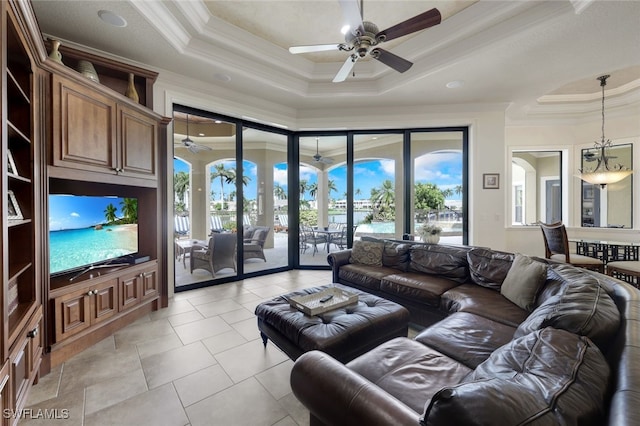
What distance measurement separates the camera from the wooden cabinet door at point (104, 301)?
8.41 ft

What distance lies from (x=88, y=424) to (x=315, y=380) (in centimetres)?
159

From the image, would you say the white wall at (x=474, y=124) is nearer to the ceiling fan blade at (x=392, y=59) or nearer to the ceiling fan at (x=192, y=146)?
the ceiling fan at (x=192, y=146)

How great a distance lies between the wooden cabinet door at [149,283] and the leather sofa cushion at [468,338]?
296 cm

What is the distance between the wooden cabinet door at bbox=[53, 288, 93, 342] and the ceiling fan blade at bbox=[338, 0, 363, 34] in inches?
129

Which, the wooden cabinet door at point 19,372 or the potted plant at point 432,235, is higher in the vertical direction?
the potted plant at point 432,235

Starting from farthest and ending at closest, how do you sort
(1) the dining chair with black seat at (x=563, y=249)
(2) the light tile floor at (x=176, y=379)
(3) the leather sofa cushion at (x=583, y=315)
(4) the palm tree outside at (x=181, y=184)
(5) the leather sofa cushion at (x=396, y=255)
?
(4) the palm tree outside at (x=181, y=184) → (1) the dining chair with black seat at (x=563, y=249) → (5) the leather sofa cushion at (x=396, y=255) → (2) the light tile floor at (x=176, y=379) → (3) the leather sofa cushion at (x=583, y=315)

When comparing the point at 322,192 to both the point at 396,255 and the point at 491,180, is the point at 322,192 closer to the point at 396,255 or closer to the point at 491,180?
the point at 396,255

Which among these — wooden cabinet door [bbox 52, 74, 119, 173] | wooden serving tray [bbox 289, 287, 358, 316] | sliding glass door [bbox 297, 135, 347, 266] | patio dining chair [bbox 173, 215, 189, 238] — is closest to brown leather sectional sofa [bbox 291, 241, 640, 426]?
wooden serving tray [bbox 289, 287, 358, 316]

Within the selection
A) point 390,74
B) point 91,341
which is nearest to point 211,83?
point 390,74

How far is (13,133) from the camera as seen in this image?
193 centimetres

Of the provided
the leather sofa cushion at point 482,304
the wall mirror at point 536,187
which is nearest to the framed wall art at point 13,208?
the leather sofa cushion at point 482,304

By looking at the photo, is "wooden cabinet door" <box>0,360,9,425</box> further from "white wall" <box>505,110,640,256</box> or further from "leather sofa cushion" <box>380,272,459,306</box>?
"white wall" <box>505,110,640,256</box>

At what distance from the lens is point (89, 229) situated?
275 centimetres

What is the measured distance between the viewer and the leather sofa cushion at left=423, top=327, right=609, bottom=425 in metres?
0.70
